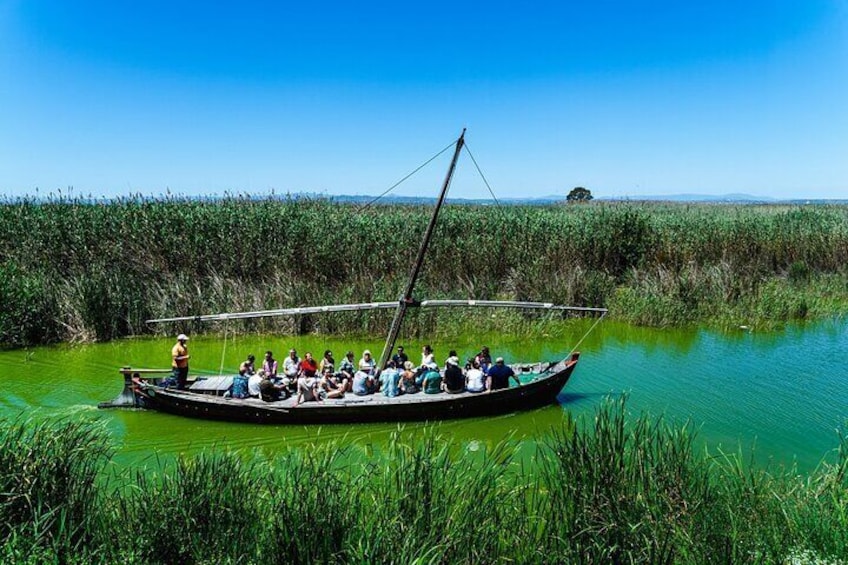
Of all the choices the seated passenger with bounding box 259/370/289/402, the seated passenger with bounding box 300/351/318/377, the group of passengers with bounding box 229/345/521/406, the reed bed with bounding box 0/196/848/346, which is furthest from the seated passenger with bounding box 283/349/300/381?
the reed bed with bounding box 0/196/848/346

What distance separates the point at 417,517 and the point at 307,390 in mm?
7845

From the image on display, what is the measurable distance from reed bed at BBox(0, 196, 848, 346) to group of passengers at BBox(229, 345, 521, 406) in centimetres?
590

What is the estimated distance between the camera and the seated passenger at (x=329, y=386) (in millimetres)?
13703

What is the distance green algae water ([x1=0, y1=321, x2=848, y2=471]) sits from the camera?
12398 millimetres

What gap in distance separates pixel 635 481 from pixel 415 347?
12845 mm

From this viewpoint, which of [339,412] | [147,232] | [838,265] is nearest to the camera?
[339,412]

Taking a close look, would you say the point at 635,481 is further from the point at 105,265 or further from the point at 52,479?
the point at 105,265

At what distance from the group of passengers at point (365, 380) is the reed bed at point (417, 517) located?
6485 mm

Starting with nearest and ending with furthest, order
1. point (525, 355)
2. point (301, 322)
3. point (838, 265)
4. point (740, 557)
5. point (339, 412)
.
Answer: point (740, 557), point (339, 412), point (525, 355), point (301, 322), point (838, 265)

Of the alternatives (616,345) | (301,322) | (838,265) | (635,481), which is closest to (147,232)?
(301,322)

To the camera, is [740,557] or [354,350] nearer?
[740,557]

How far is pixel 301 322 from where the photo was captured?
20.8 meters

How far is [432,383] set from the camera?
1359 centimetres

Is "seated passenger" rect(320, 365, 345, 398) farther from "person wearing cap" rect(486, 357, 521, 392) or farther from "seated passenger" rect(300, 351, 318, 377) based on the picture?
"person wearing cap" rect(486, 357, 521, 392)
